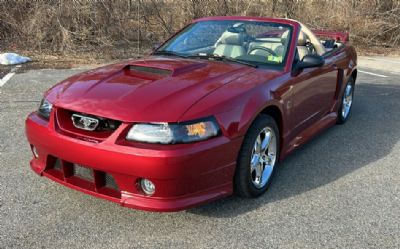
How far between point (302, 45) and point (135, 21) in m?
9.10

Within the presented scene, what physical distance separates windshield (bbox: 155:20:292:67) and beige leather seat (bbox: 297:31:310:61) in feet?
0.65

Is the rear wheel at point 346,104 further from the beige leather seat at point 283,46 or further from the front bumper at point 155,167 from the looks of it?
the front bumper at point 155,167

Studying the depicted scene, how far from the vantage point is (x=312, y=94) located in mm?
4355

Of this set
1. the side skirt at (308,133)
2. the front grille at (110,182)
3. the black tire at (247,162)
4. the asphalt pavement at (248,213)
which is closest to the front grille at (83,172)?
the front grille at (110,182)

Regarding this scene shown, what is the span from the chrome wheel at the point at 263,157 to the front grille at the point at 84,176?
113 cm

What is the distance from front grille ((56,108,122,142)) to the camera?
2.91 metres

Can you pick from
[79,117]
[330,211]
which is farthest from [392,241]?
[79,117]

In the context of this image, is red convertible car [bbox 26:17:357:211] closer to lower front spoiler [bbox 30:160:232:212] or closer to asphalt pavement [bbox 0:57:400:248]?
lower front spoiler [bbox 30:160:232:212]

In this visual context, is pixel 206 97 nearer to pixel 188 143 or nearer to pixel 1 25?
pixel 188 143

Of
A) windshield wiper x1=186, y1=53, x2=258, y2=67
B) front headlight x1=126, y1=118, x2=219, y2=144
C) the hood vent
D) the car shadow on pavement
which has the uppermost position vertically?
windshield wiper x1=186, y1=53, x2=258, y2=67

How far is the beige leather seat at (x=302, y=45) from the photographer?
439 centimetres

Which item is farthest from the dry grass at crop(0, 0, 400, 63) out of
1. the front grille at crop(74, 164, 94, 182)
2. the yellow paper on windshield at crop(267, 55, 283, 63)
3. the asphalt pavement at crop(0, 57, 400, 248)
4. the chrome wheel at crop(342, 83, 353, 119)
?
the front grille at crop(74, 164, 94, 182)

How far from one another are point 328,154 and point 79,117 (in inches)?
111

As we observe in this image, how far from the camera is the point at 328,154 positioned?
15.2ft
